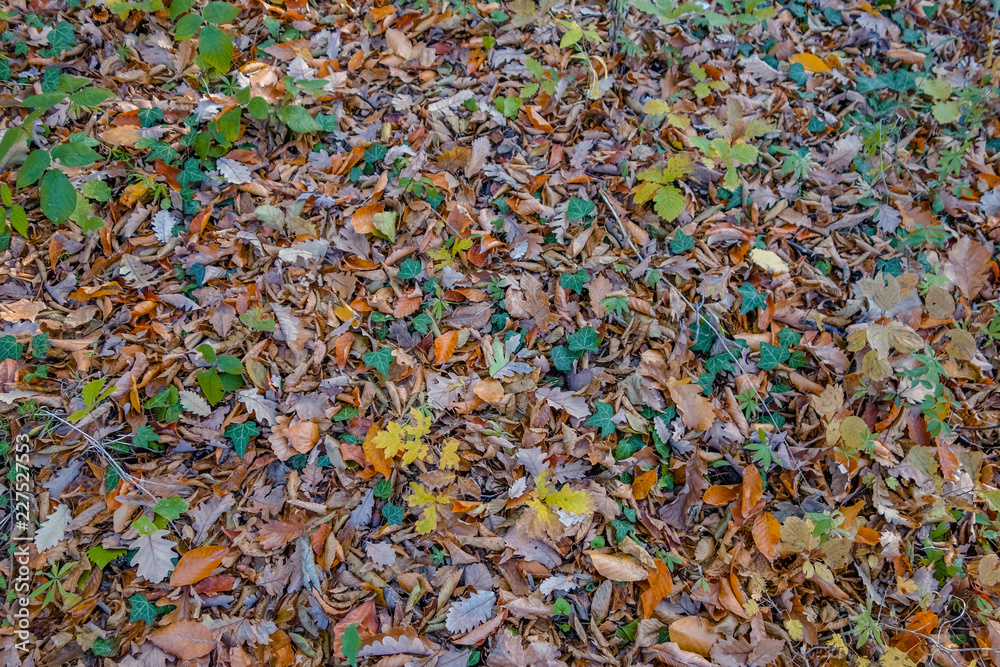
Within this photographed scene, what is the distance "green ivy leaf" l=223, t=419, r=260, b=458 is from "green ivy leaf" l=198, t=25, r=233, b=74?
162 centimetres

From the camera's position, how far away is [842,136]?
2.88 metres

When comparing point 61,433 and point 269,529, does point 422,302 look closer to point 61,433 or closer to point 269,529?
point 269,529

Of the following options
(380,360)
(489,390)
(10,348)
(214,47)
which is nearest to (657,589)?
(489,390)

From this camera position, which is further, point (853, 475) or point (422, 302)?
point (422, 302)

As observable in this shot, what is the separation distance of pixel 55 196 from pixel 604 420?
222 cm

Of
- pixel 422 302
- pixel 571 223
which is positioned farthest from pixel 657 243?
pixel 422 302

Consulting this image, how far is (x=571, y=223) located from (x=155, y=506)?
2105 mm

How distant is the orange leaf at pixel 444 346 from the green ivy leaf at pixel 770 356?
4.39 ft

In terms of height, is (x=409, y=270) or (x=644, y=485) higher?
(x=409, y=270)

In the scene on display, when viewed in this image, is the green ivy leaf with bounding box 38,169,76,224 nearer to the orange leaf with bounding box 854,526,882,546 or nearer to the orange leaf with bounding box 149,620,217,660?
the orange leaf with bounding box 149,620,217,660

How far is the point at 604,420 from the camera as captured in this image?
2.19 m

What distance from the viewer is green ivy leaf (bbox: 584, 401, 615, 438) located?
2180mm

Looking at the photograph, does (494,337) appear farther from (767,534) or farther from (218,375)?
(767,534)

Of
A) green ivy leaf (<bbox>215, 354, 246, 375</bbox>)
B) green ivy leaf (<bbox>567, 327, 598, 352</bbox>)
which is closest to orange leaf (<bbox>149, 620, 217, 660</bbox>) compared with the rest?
green ivy leaf (<bbox>215, 354, 246, 375</bbox>)
